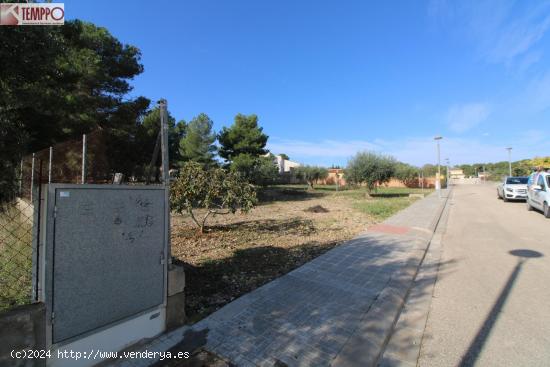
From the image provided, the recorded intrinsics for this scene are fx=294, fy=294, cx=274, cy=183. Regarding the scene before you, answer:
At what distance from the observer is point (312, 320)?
3361 mm

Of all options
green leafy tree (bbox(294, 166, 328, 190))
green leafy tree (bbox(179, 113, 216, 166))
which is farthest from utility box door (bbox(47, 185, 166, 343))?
green leafy tree (bbox(294, 166, 328, 190))

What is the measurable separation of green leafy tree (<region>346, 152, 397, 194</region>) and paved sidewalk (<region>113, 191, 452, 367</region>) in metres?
19.5

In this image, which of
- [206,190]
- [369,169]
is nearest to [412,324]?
[206,190]

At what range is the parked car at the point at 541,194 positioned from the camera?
1127 centimetres

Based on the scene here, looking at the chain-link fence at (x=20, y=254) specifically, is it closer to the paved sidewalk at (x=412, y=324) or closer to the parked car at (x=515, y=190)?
the paved sidewalk at (x=412, y=324)

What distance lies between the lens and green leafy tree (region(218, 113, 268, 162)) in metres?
27.2

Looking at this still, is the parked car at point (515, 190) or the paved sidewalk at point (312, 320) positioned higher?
the parked car at point (515, 190)

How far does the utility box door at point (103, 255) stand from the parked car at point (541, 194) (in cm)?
1415

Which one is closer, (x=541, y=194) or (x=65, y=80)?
(x=65, y=80)

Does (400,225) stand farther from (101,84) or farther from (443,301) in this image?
(101,84)

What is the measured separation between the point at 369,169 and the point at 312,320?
22.4 metres

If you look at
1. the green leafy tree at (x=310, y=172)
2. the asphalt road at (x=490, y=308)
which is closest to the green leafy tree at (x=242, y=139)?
the green leafy tree at (x=310, y=172)

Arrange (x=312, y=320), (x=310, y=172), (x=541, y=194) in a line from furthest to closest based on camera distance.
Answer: (x=310, y=172) < (x=541, y=194) < (x=312, y=320)

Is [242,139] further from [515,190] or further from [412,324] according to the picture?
[412,324]
